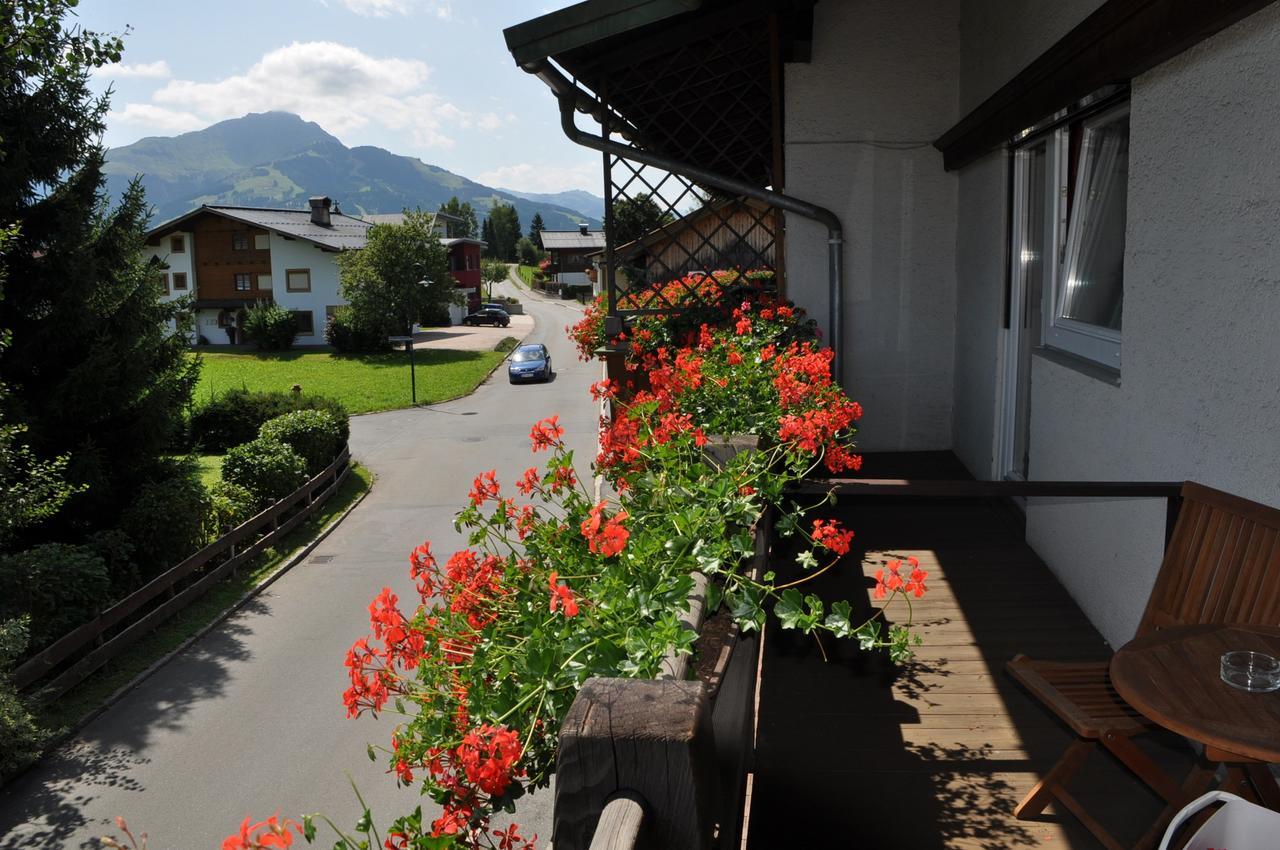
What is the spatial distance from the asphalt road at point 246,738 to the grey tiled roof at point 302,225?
36.8 m

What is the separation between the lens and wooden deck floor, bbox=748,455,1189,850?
303 centimetres

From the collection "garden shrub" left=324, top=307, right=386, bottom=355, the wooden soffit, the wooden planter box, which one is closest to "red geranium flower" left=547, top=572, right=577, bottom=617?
the wooden planter box

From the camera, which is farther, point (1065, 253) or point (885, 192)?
point (885, 192)

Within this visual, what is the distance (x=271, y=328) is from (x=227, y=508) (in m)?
34.3

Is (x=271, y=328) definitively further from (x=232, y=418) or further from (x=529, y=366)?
(x=232, y=418)

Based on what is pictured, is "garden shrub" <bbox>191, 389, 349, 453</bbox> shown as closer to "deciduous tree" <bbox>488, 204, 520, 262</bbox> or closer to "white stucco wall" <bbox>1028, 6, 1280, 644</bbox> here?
"white stucco wall" <bbox>1028, 6, 1280, 644</bbox>

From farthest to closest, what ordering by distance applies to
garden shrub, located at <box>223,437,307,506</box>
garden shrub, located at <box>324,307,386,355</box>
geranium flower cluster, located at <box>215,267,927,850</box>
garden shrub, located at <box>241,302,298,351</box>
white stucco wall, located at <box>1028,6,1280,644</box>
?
garden shrub, located at <box>241,302,298,351</box>
garden shrub, located at <box>324,307,386,355</box>
garden shrub, located at <box>223,437,307,506</box>
white stucco wall, located at <box>1028,6,1280,644</box>
geranium flower cluster, located at <box>215,267,927,850</box>

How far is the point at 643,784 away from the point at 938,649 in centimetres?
347

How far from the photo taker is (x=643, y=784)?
120cm

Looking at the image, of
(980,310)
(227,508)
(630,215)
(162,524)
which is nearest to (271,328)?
(227,508)

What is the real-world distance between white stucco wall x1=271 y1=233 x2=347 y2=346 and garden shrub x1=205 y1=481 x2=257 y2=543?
36.2 m

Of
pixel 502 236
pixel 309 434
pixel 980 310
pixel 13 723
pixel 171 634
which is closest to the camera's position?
pixel 980 310

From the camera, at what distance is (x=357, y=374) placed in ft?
128

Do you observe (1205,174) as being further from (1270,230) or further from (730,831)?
(730,831)
